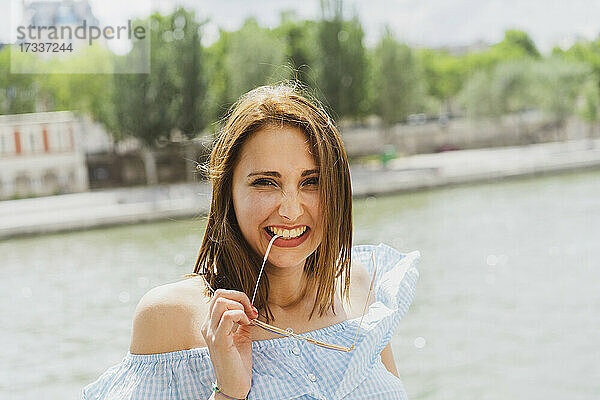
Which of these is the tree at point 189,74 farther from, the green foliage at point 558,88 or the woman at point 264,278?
the woman at point 264,278

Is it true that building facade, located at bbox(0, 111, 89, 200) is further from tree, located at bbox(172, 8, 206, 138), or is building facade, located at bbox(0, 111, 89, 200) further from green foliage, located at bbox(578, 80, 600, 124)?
green foliage, located at bbox(578, 80, 600, 124)

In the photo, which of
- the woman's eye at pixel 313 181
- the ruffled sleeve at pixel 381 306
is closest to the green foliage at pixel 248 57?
the ruffled sleeve at pixel 381 306

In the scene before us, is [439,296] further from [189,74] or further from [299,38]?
[299,38]

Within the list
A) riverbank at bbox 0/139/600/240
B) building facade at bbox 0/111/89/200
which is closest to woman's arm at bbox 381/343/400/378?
riverbank at bbox 0/139/600/240

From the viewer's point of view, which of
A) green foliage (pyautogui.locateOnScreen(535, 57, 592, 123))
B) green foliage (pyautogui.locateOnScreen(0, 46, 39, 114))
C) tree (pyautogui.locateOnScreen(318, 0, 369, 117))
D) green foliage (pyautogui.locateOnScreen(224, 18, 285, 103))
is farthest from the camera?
green foliage (pyautogui.locateOnScreen(535, 57, 592, 123))

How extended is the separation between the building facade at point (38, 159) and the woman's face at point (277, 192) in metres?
18.5

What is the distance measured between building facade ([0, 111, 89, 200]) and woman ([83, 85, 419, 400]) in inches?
727

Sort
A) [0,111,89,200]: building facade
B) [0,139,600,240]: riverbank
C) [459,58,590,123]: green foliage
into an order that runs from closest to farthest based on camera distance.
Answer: [0,139,600,240]: riverbank, [0,111,89,200]: building facade, [459,58,590,123]: green foliage

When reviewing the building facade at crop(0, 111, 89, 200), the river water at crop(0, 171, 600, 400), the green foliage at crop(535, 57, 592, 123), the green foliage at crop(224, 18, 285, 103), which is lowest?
the river water at crop(0, 171, 600, 400)

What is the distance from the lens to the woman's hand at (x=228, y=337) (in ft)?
3.36

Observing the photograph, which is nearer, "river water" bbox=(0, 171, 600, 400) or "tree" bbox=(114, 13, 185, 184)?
"river water" bbox=(0, 171, 600, 400)

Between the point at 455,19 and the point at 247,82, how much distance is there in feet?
125

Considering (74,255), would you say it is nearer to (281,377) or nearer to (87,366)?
(87,366)

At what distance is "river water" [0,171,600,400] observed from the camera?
20.2ft
